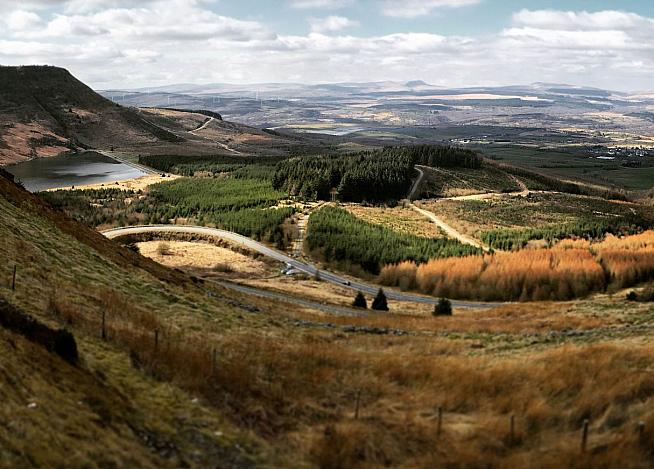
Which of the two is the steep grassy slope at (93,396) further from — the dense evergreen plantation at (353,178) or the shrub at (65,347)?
the dense evergreen plantation at (353,178)

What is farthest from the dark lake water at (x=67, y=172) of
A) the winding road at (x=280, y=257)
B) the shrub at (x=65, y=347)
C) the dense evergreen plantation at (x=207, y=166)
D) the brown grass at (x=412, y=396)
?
the shrub at (x=65, y=347)

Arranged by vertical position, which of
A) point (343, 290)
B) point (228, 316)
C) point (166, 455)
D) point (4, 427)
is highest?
point (4, 427)

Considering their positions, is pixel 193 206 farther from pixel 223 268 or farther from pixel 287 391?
pixel 287 391

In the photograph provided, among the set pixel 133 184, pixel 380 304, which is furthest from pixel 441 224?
pixel 133 184

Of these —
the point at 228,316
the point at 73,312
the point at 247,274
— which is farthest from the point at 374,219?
the point at 73,312

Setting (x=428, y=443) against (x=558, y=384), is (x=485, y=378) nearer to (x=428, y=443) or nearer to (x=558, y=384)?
(x=558, y=384)

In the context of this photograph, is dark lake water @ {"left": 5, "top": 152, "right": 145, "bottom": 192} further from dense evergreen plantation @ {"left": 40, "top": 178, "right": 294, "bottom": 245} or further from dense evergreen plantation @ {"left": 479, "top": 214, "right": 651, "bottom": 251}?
dense evergreen plantation @ {"left": 479, "top": 214, "right": 651, "bottom": 251}
